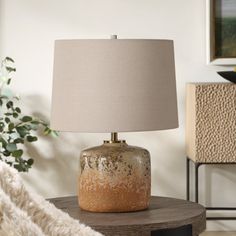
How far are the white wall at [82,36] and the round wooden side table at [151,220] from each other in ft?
3.11

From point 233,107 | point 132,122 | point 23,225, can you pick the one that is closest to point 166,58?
point 132,122

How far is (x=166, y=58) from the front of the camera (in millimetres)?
2451

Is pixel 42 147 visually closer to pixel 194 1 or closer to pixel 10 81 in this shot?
pixel 10 81

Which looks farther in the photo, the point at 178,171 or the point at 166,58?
the point at 178,171

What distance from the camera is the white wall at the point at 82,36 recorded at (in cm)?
350

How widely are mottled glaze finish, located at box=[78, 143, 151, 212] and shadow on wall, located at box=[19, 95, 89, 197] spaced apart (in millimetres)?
1069

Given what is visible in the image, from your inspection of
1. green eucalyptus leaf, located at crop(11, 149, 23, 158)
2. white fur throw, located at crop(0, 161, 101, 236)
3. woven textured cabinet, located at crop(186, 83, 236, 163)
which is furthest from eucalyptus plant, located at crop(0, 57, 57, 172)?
white fur throw, located at crop(0, 161, 101, 236)

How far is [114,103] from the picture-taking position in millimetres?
2361

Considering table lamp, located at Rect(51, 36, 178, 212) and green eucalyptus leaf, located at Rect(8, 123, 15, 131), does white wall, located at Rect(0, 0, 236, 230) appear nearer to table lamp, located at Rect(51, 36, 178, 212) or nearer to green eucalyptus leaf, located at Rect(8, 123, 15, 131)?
green eucalyptus leaf, located at Rect(8, 123, 15, 131)

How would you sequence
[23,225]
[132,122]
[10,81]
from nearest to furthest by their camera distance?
1. [23,225]
2. [132,122]
3. [10,81]

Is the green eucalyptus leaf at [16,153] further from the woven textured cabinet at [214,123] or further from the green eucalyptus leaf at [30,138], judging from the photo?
the woven textured cabinet at [214,123]

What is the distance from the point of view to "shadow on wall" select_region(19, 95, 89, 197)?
11.6 ft

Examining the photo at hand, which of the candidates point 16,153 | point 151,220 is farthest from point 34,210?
point 16,153

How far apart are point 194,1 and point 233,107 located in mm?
635
